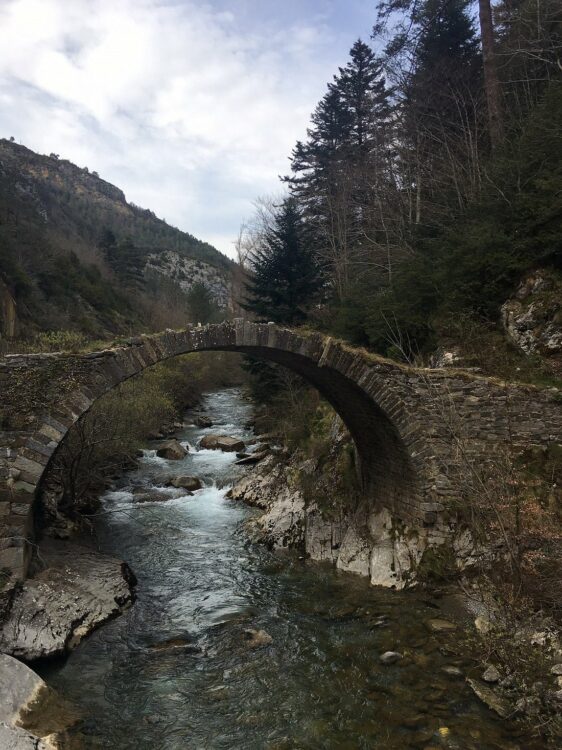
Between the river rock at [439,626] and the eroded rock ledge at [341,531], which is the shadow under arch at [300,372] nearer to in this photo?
A: the eroded rock ledge at [341,531]

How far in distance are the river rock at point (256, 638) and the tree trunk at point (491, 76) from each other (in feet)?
41.2

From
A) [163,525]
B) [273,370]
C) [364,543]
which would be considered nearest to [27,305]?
[273,370]

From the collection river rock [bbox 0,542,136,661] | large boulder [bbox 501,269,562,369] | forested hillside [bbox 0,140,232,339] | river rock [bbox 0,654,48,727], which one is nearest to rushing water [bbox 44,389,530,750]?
river rock [bbox 0,542,136,661]

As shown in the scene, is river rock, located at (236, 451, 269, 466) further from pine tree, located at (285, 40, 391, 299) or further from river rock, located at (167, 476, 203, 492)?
pine tree, located at (285, 40, 391, 299)

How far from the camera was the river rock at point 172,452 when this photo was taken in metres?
17.4

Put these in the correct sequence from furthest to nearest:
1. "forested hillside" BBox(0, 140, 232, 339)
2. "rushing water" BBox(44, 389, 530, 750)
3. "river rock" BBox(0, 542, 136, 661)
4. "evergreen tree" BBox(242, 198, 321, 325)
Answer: "forested hillside" BBox(0, 140, 232, 339) < "evergreen tree" BBox(242, 198, 321, 325) < "river rock" BBox(0, 542, 136, 661) < "rushing water" BBox(44, 389, 530, 750)

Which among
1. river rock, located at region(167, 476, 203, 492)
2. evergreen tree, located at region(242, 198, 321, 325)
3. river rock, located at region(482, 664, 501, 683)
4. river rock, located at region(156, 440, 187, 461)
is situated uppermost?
evergreen tree, located at region(242, 198, 321, 325)

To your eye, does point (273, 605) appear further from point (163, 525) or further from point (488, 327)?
point (488, 327)

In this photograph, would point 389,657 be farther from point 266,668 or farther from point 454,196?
point 454,196

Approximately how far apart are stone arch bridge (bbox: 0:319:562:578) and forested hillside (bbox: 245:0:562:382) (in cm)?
119

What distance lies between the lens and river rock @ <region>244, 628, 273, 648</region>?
6.56 meters

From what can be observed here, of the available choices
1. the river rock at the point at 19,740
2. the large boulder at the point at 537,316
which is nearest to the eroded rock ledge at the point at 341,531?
the large boulder at the point at 537,316

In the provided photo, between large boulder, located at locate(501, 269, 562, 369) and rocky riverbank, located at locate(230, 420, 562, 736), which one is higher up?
large boulder, located at locate(501, 269, 562, 369)

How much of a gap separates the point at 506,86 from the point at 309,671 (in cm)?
1640
